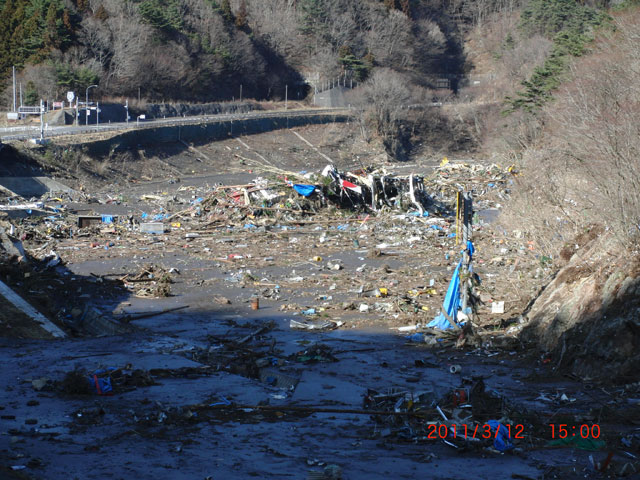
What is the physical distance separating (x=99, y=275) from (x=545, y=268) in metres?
9.58

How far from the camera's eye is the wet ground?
20.6 ft

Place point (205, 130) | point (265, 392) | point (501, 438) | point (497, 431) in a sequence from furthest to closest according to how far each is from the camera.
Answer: point (205, 130) < point (265, 392) < point (497, 431) < point (501, 438)

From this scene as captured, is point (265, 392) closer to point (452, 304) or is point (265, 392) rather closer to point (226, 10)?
point (452, 304)

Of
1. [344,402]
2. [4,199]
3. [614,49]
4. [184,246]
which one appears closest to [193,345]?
[344,402]

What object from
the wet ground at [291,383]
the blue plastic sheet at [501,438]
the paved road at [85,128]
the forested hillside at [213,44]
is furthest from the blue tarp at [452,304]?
the forested hillside at [213,44]

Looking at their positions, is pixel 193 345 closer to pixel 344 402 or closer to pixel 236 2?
pixel 344 402
